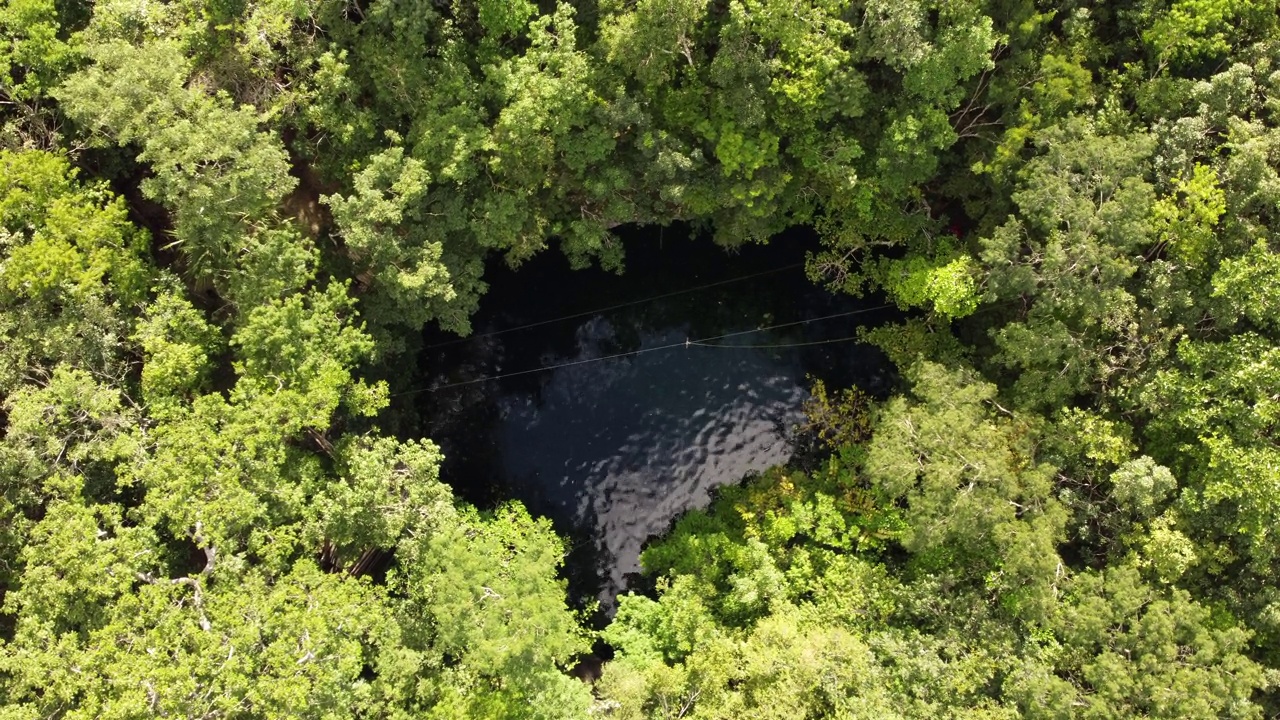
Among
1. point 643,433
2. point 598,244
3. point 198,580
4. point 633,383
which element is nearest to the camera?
point 198,580

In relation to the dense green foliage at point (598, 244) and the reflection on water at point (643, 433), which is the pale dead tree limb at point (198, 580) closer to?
the dense green foliage at point (598, 244)

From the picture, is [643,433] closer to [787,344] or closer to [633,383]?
[633,383]

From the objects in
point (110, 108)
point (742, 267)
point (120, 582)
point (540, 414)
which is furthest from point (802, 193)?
point (120, 582)

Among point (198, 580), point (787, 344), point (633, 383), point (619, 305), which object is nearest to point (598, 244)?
point (619, 305)

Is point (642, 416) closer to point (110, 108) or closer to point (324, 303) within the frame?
point (324, 303)

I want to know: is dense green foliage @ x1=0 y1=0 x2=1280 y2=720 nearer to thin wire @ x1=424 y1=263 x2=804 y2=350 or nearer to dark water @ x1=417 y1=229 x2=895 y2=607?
dark water @ x1=417 y1=229 x2=895 y2=607

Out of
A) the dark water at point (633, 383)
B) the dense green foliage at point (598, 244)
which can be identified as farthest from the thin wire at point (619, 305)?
the dense green foliage at point (598, 244)

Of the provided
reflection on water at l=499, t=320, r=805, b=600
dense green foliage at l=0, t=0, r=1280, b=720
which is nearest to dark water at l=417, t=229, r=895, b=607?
reflection on water at l=499, t=320, r=805, b=600
